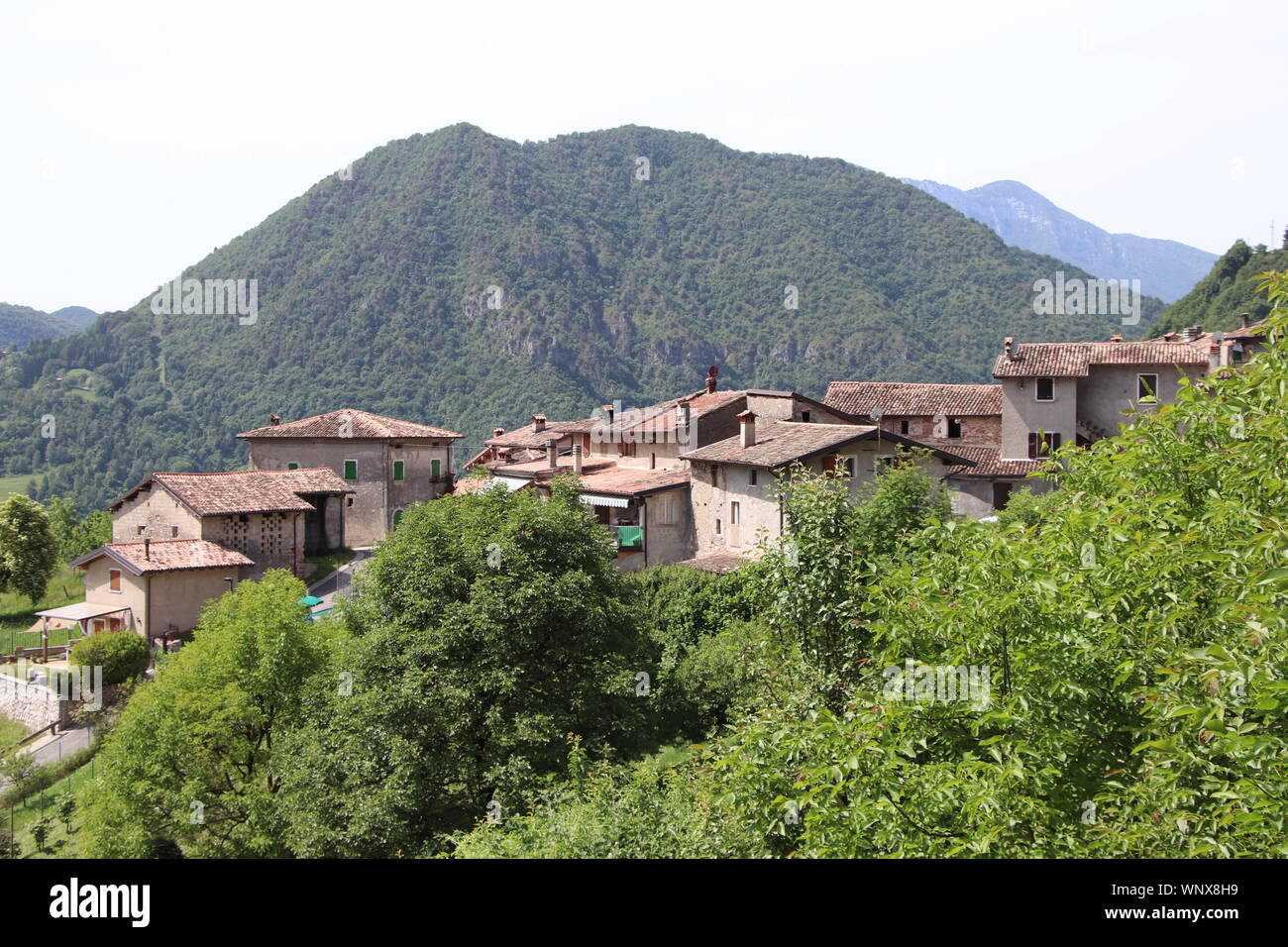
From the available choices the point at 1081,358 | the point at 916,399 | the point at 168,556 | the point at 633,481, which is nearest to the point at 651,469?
the point at 633,481

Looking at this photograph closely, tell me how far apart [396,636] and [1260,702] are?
17.4m

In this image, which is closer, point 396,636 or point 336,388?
point 396,636

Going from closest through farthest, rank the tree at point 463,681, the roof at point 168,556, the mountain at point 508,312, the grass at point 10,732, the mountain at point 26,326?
the tree at point 463,681
the grass at point 10,732
the roof at point 168,556
the mountain at point 508,312
the mountain at point 26,326

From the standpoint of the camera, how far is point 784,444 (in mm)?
35438

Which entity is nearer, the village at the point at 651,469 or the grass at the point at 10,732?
the grass at the point at 10,732

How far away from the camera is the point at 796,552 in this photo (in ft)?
39.4

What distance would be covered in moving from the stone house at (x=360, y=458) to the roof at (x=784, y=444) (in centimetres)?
1717

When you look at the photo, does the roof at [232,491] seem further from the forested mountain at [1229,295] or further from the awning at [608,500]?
the forested mountain at [1229,295]

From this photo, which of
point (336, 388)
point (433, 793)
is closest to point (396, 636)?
point (433, 793)

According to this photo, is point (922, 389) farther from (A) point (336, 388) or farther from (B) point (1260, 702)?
(A) point (336, 388)

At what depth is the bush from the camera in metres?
33.1

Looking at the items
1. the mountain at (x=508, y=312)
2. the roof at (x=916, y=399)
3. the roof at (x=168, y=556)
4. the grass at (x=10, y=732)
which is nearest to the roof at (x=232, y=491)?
the roof at (x=168, y=556)

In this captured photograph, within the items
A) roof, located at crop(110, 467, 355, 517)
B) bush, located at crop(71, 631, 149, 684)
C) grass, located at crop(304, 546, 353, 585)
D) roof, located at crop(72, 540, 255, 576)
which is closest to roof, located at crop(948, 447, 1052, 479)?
grass, located at crop(304, 546, 353, 585)

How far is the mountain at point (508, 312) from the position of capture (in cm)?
9706
